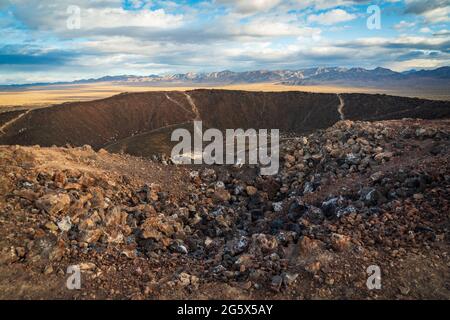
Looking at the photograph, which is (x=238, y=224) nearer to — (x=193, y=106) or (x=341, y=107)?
(x=341, y=107)

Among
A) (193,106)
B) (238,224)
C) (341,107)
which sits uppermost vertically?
(193,106)

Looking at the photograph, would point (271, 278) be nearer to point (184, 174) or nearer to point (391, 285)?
point (391, 285)

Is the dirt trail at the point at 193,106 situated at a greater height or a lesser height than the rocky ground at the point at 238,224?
greater

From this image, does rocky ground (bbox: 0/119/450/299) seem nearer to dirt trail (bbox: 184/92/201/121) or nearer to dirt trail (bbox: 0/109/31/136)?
dirt trail (bbox: 0/109/31/136)

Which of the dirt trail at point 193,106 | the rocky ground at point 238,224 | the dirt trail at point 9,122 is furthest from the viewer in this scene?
the dirt trail at point 193,106

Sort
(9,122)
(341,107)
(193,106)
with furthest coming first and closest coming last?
(193,106)
(341,107)
(9,122)

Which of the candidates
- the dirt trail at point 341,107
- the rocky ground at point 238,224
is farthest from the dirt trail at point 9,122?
the dirt trail at point 341,107

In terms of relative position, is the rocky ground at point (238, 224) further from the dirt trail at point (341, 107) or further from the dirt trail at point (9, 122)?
the dirt trail at point (341, 107)

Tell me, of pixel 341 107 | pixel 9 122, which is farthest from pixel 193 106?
pixel 9 122
